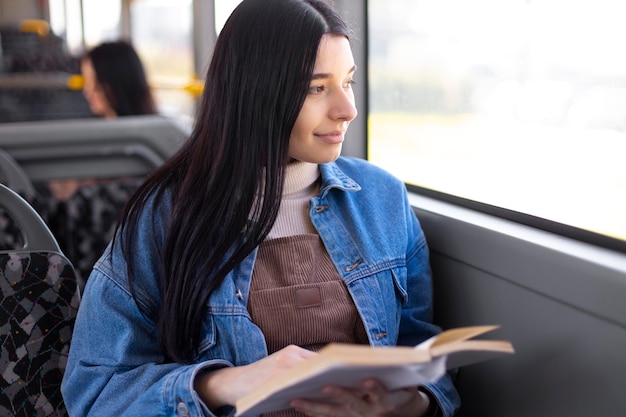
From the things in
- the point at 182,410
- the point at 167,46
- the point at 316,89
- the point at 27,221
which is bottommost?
the point at 182,410

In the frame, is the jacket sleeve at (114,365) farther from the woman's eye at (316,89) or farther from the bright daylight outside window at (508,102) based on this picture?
the bright daylight outside window at (508,102)

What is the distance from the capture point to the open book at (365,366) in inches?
29.7

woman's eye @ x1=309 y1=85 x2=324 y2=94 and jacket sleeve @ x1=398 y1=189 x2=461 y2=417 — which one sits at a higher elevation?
woman's eye @ x1=309 y1=85 x2=324 y2=94

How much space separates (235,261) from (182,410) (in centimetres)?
22

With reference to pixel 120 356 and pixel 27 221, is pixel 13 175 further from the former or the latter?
pixel 120 356

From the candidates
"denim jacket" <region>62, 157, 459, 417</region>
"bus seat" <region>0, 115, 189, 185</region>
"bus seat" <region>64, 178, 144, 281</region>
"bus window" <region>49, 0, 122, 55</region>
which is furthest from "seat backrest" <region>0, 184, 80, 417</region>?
"bus window" <region>49, 0, 122, 55</region>

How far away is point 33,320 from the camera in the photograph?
125 cm

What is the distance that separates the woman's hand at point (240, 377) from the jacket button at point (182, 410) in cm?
3

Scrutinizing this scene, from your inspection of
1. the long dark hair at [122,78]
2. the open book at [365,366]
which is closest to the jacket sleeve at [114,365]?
the open book at [365,366]

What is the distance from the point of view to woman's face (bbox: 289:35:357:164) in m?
1.16

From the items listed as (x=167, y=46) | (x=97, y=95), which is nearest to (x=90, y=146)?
(x=97, y=95)

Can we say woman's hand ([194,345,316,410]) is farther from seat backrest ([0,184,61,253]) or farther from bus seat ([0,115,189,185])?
bus seat ([0,115,189,185])

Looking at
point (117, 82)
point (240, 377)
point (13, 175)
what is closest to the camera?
point (240, 377)

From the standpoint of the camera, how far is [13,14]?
1273 cm
